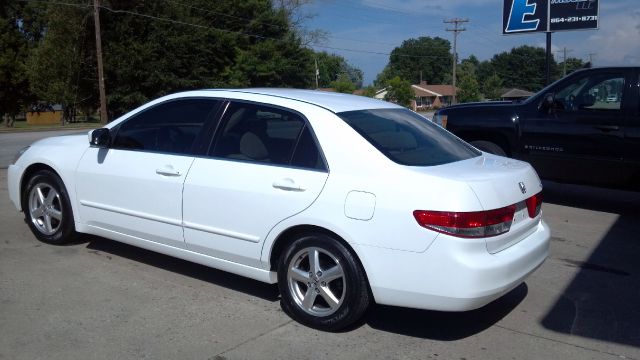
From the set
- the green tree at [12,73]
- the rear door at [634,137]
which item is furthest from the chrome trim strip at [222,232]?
the green tree at [12,73]

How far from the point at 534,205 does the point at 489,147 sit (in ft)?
14.0

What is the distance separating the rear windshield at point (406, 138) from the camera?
4.08 m

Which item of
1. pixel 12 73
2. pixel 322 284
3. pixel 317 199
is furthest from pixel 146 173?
pixel 12 73

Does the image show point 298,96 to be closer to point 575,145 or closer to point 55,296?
point 55,296

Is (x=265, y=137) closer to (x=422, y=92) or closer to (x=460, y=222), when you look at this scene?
(x=460, y=222)

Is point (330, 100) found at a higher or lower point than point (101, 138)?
higher

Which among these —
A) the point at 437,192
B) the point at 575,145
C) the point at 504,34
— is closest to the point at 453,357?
the point at 437,192

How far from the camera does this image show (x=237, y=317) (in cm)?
421

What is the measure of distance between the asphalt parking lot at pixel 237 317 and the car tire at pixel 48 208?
140mm

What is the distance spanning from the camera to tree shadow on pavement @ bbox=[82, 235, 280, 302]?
15.6ft

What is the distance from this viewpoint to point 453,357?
3.66 metres

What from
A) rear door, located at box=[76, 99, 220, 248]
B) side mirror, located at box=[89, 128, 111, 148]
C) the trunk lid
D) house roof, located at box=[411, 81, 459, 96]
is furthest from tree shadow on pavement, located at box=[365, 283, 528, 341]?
house roof, located at box=[411, 81, 459, 96]

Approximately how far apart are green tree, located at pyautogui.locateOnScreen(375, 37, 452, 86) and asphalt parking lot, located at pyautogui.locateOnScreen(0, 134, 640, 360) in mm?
130825

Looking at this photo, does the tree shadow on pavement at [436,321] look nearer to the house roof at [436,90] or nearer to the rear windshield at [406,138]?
the rear windshield at [406,138]
